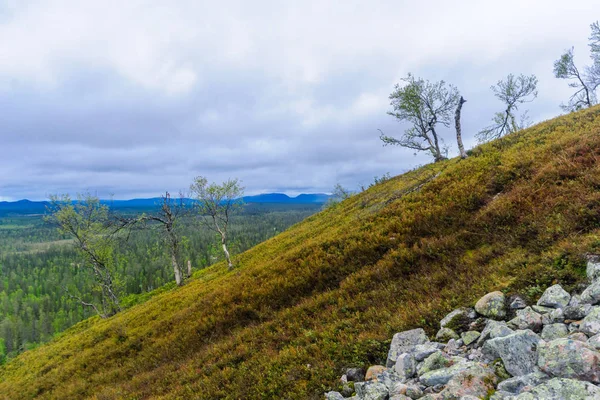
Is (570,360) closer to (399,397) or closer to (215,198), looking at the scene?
(399,397)

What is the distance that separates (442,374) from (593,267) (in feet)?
11.9

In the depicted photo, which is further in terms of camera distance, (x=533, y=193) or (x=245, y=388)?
(x=533, y=193)

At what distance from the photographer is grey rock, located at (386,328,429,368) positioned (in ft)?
19.0

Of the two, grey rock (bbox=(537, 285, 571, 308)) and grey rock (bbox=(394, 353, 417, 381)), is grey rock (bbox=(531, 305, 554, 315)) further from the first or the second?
grey rock (bbox=(394, 353, 417, 381))

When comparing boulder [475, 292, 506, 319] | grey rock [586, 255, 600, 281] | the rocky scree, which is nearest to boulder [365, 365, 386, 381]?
the rocky scree

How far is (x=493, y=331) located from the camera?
15.8 ft

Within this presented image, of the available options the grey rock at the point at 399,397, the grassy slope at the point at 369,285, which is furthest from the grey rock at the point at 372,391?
the grassy slope at the point at 369,285

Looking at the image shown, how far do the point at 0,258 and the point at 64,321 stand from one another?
158 metres

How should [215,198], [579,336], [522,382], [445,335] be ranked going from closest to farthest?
[522,382] → [579,336] → [445,335] → [215,198]

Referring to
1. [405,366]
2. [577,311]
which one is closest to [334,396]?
[405,366]

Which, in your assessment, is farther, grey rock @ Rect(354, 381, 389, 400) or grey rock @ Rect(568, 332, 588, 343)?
grey rock @ Rect(354, 381, 389, 400)

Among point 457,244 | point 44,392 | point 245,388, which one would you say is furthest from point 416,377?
point 44,392

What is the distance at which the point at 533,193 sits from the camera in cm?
958

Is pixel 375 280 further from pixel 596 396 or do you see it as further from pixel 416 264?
pixel 596 396
